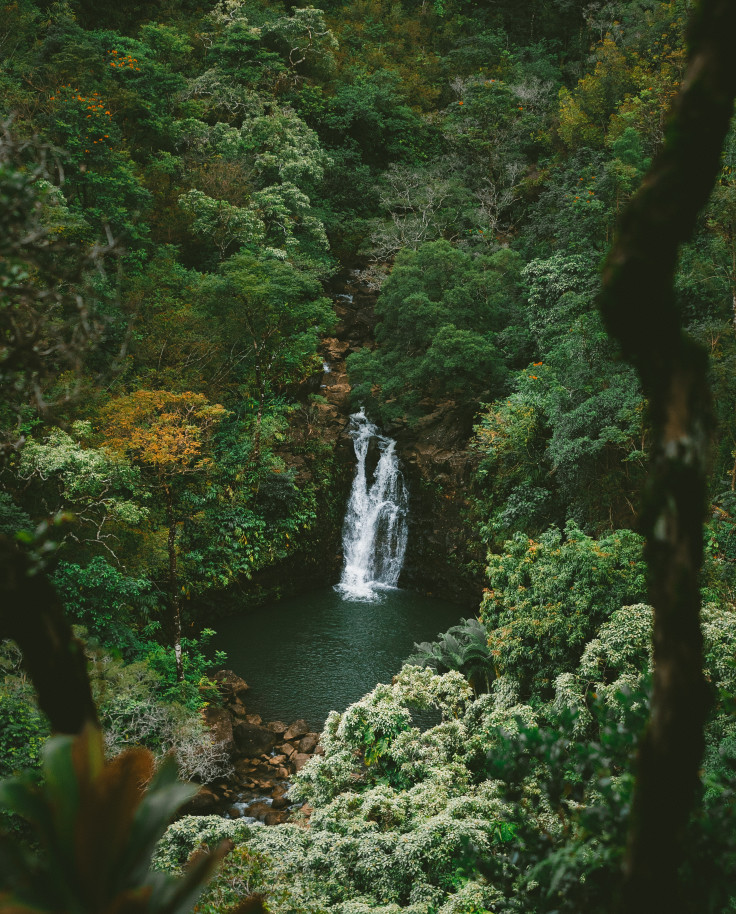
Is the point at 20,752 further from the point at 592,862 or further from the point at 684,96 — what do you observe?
the point at 684,96

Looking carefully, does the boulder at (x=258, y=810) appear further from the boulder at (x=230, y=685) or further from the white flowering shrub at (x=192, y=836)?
the white flowering shrub at (x=192, y=836)

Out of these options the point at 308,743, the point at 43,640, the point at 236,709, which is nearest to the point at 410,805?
the point at 308,743

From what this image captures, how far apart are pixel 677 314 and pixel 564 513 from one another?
40.3 feet

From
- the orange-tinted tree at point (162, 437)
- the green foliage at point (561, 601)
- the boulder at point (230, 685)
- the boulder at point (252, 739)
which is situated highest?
the orange-tinted tree at point (162, 437)

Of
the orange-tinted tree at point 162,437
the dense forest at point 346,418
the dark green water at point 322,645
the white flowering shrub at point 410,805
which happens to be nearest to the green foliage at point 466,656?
the dense forest at point 346,418

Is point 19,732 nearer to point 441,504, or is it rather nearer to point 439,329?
point 441,504

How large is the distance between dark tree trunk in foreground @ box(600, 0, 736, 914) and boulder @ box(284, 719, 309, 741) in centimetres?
1019

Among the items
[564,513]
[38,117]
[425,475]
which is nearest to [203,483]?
[425,475]

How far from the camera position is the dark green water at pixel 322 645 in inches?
475

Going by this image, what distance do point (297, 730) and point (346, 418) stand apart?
9.19m

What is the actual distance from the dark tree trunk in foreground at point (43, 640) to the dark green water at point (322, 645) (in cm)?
1038

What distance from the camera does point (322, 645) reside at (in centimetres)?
1382

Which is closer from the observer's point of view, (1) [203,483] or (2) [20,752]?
(2) [20,752]

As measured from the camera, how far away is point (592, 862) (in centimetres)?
201
